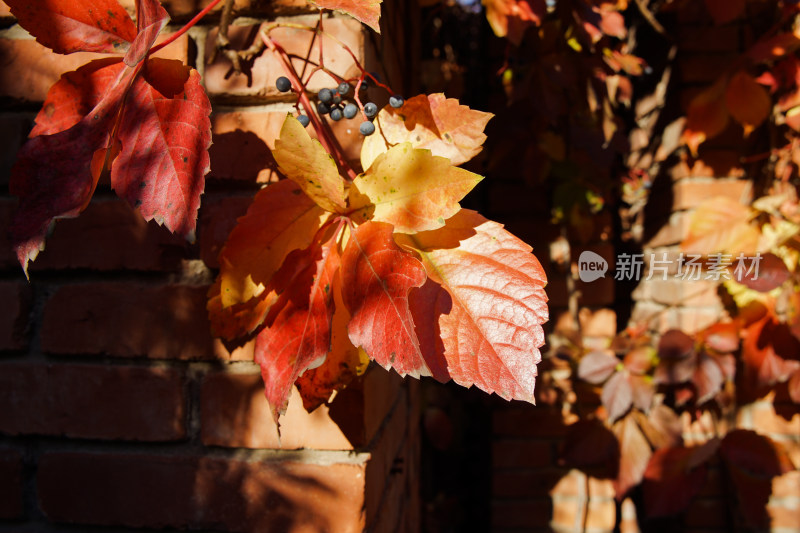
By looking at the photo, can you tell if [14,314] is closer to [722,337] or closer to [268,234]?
[268,234]

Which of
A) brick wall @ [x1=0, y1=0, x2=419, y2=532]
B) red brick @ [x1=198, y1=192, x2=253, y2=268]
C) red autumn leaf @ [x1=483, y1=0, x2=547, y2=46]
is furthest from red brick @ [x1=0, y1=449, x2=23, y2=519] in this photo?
red autumn leaf @ [x1=483, y1=0, x2=547, y2=46]

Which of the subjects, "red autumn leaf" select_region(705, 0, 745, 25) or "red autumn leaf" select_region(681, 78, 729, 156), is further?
"red autumn leaf" select_region(681, 78, 729, 156)

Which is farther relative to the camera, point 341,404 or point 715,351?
point 715,351

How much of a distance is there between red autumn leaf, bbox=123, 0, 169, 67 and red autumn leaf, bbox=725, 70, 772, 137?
1321 mm

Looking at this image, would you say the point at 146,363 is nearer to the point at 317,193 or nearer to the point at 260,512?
the point at 260,512

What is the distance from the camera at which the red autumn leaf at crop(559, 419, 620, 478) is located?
1.32 meters

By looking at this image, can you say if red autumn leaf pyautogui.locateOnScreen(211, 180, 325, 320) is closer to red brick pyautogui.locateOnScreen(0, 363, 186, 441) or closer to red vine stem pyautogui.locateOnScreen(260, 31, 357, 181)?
red vine stem pyautogui.locateOnScreen(260, 31, 357, 181)

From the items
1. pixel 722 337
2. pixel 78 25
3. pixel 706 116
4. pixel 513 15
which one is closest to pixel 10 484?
pixel 78 25

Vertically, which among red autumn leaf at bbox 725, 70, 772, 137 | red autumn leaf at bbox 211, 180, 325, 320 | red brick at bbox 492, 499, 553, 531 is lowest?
red brick at bbox 492, 499, 553, 531

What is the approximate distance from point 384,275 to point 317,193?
10 centimetres

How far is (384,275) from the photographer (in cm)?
43

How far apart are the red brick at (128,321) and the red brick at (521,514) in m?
1.17

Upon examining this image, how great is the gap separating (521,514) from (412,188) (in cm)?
132

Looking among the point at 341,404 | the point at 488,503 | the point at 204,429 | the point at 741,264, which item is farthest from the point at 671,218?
the point at 204,429
